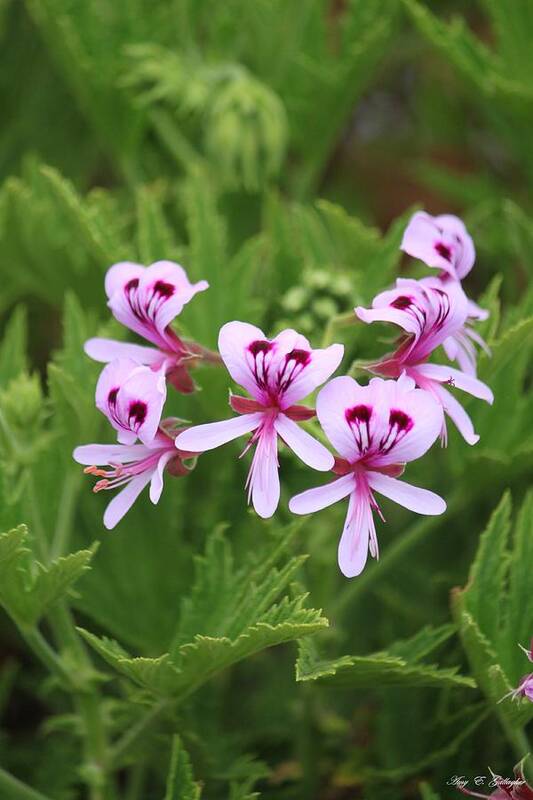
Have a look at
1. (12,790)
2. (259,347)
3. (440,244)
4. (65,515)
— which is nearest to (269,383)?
(259,347)

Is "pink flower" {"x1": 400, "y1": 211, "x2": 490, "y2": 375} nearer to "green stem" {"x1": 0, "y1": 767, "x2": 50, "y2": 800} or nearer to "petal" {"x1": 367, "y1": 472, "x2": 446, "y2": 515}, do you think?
"petal" {"x1": 367, "y1": 472, "x2": 446, "y2": 515}

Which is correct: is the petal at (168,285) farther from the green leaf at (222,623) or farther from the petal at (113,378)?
the green leaf at (222,623)

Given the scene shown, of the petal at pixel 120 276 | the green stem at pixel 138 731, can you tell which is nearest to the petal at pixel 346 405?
the petal at pixel 120 276

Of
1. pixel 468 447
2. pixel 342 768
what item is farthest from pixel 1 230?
pixel 342 768

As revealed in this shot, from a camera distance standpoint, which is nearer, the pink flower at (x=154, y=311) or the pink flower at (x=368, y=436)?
the pink flower at (x=368, y=436)

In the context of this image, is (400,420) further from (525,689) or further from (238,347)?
(525,689)

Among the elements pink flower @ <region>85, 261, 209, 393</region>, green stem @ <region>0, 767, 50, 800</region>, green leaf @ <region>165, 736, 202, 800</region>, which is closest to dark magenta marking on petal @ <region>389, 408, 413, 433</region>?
pink flower @ <region>85, 261, 209, 393</region>
